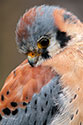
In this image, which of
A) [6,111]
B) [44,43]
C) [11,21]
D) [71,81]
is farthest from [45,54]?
[11,21]

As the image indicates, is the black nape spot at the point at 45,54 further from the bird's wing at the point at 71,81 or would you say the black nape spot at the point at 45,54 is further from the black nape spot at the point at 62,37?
the black nape spot at the point at 62,37

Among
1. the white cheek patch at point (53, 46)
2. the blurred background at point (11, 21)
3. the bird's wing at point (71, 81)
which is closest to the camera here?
the bird's wing at point (71, 81)

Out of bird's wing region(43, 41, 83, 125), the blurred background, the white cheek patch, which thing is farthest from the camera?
the blurred background

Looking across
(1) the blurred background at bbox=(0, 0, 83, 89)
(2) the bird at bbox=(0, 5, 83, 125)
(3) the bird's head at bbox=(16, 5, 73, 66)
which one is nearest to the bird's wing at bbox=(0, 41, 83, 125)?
(2) the bird at bbox=(0, 5, 83, 125)

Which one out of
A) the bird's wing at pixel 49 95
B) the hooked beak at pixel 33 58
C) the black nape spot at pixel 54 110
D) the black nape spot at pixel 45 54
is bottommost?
the black nape spot at pixel 54 110

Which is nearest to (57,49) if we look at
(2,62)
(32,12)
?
(32,12)

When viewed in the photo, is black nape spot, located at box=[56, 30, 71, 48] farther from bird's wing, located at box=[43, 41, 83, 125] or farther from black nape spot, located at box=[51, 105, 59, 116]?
black nape spot, located at box=[51, 105, 59, 116]

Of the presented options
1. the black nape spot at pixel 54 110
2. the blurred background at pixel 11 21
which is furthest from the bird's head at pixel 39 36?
the blurred background at pixel 11 21

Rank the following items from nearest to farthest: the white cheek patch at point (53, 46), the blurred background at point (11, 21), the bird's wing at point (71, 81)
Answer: the bird's wing at point (71, 81), the white cheek patch at point (53, 46), the blurred background at point (11, 21)
